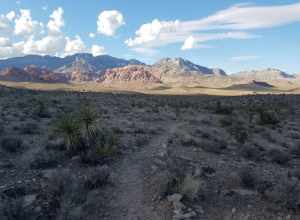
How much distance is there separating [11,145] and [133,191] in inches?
260

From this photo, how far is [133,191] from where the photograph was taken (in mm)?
9531

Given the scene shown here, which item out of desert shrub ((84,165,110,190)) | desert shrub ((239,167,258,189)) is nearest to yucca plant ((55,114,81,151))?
desert shrub ((84,165,110,190))

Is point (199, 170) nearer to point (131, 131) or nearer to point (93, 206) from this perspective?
point (93, 206)

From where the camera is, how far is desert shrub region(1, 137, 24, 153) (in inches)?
543

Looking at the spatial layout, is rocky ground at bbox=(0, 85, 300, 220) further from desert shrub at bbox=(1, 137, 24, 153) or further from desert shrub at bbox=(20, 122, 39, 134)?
desert shrub at bbox=(20, 122, 39, 134)

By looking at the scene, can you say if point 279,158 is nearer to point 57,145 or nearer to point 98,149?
point 98,149

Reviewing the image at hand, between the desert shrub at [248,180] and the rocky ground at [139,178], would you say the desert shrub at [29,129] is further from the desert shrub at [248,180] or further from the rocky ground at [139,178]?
the desert shrub at [248,180]

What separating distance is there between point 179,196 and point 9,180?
16.3 ft

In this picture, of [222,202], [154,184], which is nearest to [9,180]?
[154,184]

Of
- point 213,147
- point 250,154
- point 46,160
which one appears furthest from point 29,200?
point 250,154

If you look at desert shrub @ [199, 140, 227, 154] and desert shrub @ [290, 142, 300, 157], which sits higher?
desert shrub @ [199, 140, 227, 154]

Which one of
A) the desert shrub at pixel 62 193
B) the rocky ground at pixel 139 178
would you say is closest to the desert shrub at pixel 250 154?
the rocky ground at pixel 139 178

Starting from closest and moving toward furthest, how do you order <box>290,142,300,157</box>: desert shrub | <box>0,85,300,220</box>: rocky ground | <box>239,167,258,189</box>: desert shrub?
<box>0,85,300,220</box>: rocky ground < <box>239,167,258,189</box>: desert shrub < <box>290,142,300,157</box>: desert shrub

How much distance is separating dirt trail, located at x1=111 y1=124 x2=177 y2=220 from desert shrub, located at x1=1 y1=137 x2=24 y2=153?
4387 mm
